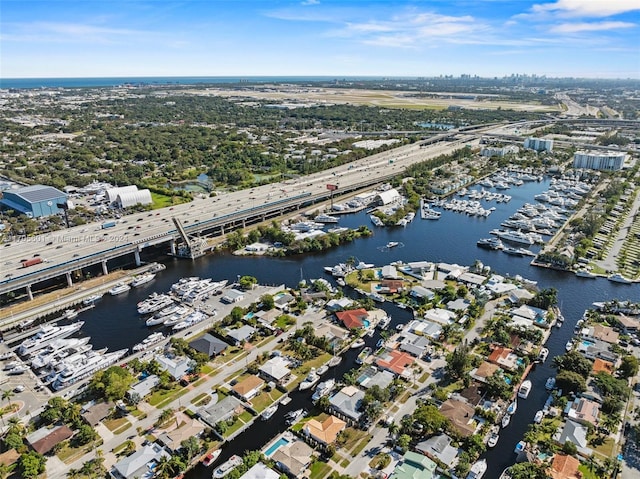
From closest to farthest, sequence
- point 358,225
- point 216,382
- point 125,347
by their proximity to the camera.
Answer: point 216,382
point 125,347
point 358,225

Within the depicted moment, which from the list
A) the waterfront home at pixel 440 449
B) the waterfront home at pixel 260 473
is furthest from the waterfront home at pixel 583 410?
the waterfront home at pixel 260 473

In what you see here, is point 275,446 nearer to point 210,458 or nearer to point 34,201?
point 210,458

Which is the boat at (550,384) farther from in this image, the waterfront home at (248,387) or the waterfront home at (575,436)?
the waterfront home at (248,387)

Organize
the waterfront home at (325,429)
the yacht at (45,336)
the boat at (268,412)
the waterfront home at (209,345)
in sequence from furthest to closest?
the yacht at (45,336) < the waterfront home at (209,345) < the boat at (268,412) < the waterfront home at (325,429)

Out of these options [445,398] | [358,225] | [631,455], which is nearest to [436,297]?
[445,398]

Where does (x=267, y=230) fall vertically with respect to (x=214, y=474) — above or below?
above

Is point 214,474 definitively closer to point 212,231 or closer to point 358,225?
point 212,231

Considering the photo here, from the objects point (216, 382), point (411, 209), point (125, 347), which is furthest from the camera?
point (411, 209)
